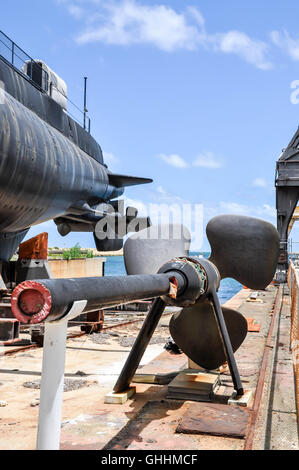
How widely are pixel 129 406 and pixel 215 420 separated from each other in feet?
4.40

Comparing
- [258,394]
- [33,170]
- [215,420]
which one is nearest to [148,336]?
[215,420]

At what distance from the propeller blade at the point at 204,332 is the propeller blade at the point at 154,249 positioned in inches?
33.6

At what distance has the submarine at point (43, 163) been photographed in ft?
35.4

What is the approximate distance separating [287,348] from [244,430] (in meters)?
5.75

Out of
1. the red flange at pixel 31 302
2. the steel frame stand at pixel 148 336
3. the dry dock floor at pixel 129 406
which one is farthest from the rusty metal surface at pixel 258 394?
the red flange at pixel 31 302

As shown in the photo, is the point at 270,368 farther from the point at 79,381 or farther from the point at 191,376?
the point at 79,381

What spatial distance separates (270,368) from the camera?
872 centimetres

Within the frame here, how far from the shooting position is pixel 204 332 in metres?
7.30

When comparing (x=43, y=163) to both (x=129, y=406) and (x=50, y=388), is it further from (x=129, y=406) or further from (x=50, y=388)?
(x=50, y=388)

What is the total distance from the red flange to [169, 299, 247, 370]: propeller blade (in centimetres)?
442

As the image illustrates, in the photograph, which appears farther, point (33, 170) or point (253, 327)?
point (253, 327)

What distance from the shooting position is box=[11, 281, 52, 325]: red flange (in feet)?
10.00

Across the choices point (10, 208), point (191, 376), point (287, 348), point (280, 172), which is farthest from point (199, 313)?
point (280, 172)

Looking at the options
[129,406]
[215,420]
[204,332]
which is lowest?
[129,406]
